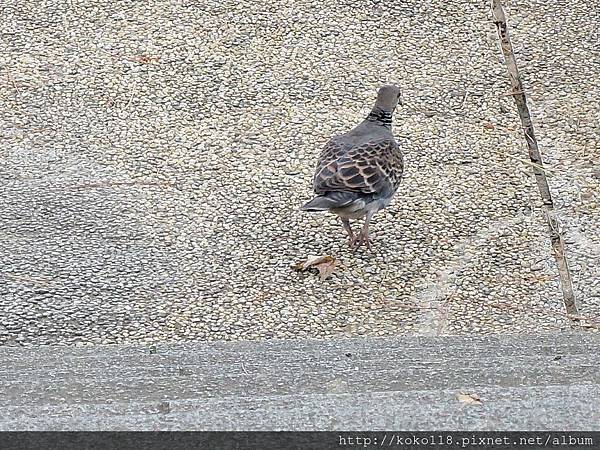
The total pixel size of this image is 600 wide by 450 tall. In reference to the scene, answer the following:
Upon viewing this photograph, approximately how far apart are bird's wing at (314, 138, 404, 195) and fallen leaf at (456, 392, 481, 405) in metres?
1.58

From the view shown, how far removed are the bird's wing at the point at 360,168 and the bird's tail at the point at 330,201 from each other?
23 millimetres

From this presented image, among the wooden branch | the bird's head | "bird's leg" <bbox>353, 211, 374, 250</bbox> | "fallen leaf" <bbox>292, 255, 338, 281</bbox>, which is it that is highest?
the bird's head

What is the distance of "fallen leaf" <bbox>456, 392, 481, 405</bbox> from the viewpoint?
3.41 meters

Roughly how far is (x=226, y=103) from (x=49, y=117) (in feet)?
3.02

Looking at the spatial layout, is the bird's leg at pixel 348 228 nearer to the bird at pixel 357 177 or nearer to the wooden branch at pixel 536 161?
the bird at pixel 357 177

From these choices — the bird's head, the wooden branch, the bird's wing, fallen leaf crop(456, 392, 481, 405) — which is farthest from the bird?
fallen leaf crop(456, 392, 481, 405)

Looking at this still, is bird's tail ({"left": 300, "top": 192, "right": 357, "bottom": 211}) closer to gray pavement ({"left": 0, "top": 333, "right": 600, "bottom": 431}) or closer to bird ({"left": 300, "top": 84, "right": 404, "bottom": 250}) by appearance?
bird ({"left": 300, "top": 84, "right": 404, "bottom": 250})

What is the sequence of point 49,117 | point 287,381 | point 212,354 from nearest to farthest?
point 287,381 → point 212,354 → point 49,117

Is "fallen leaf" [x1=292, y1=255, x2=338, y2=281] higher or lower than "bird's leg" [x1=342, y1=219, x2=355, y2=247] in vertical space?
lower

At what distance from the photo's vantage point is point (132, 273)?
15.7ft

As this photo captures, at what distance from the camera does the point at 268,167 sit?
18.2 ft

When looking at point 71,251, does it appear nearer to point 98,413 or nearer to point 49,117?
point 49,117

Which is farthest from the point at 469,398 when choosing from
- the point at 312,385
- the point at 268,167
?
the point at 268,167

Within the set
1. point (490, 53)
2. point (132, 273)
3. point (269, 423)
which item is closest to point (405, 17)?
point (490, 53)
